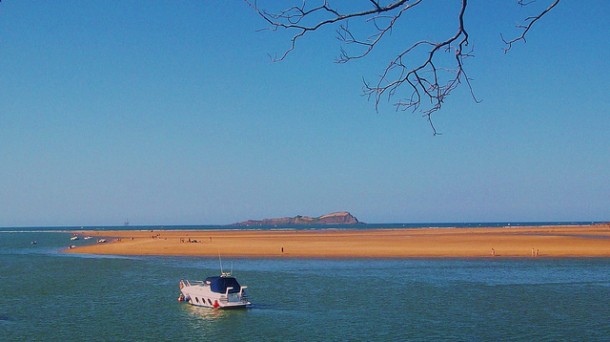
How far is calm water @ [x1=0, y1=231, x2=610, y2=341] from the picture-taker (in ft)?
89.1

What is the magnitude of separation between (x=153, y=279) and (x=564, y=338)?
3071 cm

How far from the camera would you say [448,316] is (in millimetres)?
30094

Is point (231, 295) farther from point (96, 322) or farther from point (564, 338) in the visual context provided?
point (564, 338)

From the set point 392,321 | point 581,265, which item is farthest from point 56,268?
point 581,265

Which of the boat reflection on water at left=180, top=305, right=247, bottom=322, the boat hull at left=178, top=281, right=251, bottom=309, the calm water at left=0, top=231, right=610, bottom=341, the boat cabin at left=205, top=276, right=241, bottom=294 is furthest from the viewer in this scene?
the boat cabin at left=205, top=276, right=241, bottom=294

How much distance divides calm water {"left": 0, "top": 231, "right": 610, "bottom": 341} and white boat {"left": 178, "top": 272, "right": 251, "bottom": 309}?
2.18 ft

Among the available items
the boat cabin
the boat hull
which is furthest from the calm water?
the boat cabin

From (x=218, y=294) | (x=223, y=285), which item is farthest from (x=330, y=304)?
(x=218, y=294)

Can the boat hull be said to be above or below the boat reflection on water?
above

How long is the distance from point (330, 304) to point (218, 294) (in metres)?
5.99

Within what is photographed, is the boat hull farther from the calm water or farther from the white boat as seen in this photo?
the calm water

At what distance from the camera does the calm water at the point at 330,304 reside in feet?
89.1

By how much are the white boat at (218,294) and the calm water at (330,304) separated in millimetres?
665

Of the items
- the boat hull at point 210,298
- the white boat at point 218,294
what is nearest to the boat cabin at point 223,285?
the white boat at point 218,294
